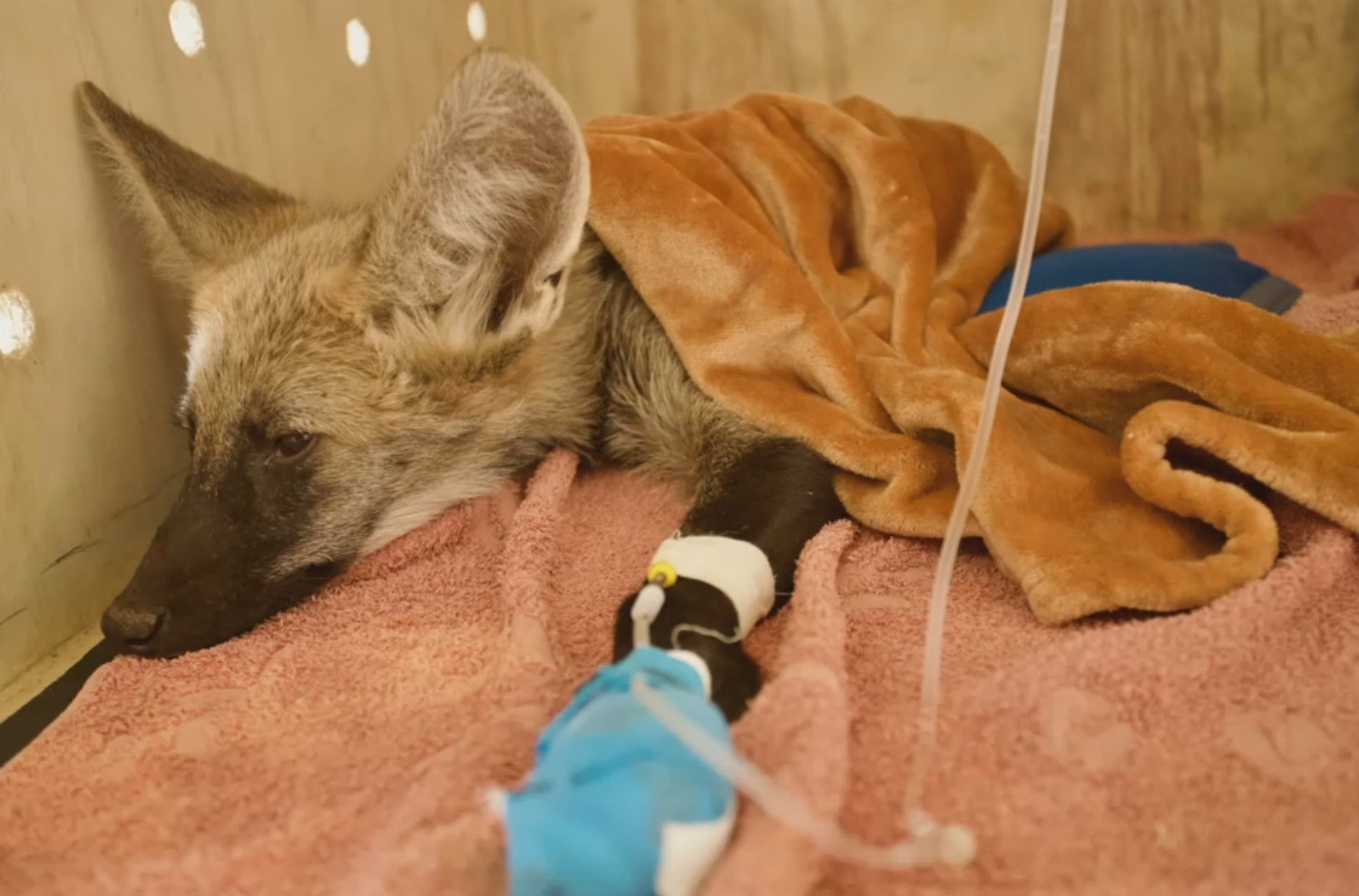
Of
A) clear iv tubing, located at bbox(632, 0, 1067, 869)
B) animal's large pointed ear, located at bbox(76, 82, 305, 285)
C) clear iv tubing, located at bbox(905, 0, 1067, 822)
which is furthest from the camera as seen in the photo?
animal's large pointed ear, located at bbox(76, 82, 305, 285)

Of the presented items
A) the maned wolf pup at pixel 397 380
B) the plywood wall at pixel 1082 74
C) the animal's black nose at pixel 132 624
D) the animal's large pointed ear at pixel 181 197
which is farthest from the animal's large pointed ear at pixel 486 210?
the plywood wall at pixel 1082 74

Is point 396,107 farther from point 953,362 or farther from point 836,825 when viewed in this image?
point 836,825

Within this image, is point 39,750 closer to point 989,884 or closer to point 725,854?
point 725,854

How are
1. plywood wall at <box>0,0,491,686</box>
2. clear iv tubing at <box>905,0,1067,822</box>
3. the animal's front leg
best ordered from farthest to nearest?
plywood wall at <box>0,0,491,686</box>
the animal's front leg
clear iv tubing at <box>905,0,1067,822</box>

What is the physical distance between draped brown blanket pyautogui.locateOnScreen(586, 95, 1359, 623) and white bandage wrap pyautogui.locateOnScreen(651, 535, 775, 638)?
23cm

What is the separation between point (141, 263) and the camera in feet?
5.06

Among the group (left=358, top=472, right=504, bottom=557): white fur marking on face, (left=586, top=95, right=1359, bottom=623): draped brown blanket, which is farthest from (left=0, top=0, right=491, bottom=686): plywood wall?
(left=586, top=95, right=1359, bottom=623): draped brown blanket

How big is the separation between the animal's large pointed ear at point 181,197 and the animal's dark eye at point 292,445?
381 mm

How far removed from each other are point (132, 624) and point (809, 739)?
0.82 metres

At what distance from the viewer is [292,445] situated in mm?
1353

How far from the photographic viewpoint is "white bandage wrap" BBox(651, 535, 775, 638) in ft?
3.69

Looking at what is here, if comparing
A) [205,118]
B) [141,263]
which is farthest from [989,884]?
[205,118]

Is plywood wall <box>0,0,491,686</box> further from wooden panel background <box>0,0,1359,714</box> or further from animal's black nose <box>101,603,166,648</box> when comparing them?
animal's black nose <box>101,603,166,648</box>

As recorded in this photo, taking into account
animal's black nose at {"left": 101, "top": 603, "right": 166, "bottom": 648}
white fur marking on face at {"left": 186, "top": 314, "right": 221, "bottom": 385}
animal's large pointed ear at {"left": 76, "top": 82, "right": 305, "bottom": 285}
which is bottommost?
animal's black nose at {"left": 101, "top": 603, "right": 166, "bottom": 648}
